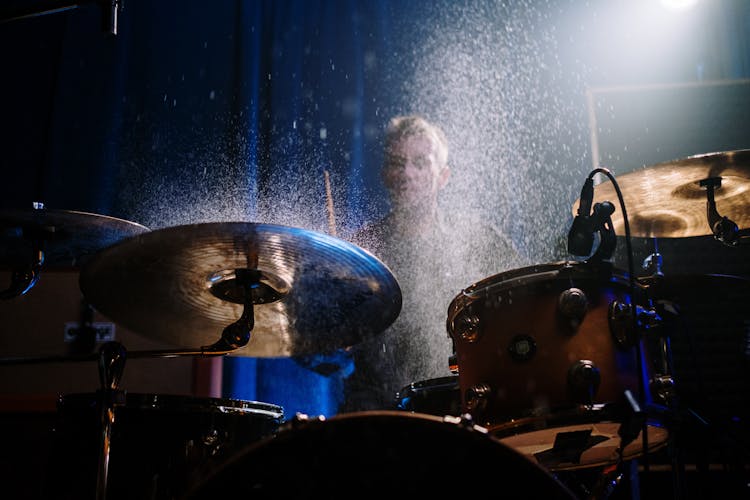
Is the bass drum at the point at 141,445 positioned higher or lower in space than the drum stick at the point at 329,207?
lower

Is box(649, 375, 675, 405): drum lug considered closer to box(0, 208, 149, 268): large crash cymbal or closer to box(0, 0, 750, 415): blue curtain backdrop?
box(0, 208, 149, 268): large crash cymbal

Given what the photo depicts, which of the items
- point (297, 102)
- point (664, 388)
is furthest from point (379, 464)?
point (297, 102)

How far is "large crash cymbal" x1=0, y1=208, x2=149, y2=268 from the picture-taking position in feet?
5.53

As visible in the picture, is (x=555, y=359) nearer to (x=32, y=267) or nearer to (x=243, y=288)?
(x=243, y=288)

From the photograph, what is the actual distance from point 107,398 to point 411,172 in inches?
87.8

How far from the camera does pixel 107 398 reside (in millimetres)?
1504

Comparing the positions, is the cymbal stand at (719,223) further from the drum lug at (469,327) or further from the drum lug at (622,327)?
the drum lug at (469,327)

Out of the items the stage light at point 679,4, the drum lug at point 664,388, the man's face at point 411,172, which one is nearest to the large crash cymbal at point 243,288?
the drum lug at point 664,388

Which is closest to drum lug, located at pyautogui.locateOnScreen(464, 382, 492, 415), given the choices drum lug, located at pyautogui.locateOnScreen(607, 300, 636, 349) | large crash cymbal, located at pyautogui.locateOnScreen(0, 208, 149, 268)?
drum lug, located at pyautogui.locateOnScreen(607, 300, 636, 349)

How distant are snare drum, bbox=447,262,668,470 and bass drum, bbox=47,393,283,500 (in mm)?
558

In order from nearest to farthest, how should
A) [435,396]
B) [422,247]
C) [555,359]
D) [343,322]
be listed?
[555,359] → [343,322] → [435,396] → [422,247]

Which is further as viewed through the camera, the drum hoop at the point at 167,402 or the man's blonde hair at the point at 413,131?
the man's blonde hair at the point at 413,131

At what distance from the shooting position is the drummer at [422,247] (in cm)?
315

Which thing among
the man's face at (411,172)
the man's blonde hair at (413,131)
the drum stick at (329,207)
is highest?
the man's blonde hair at (413,131)
